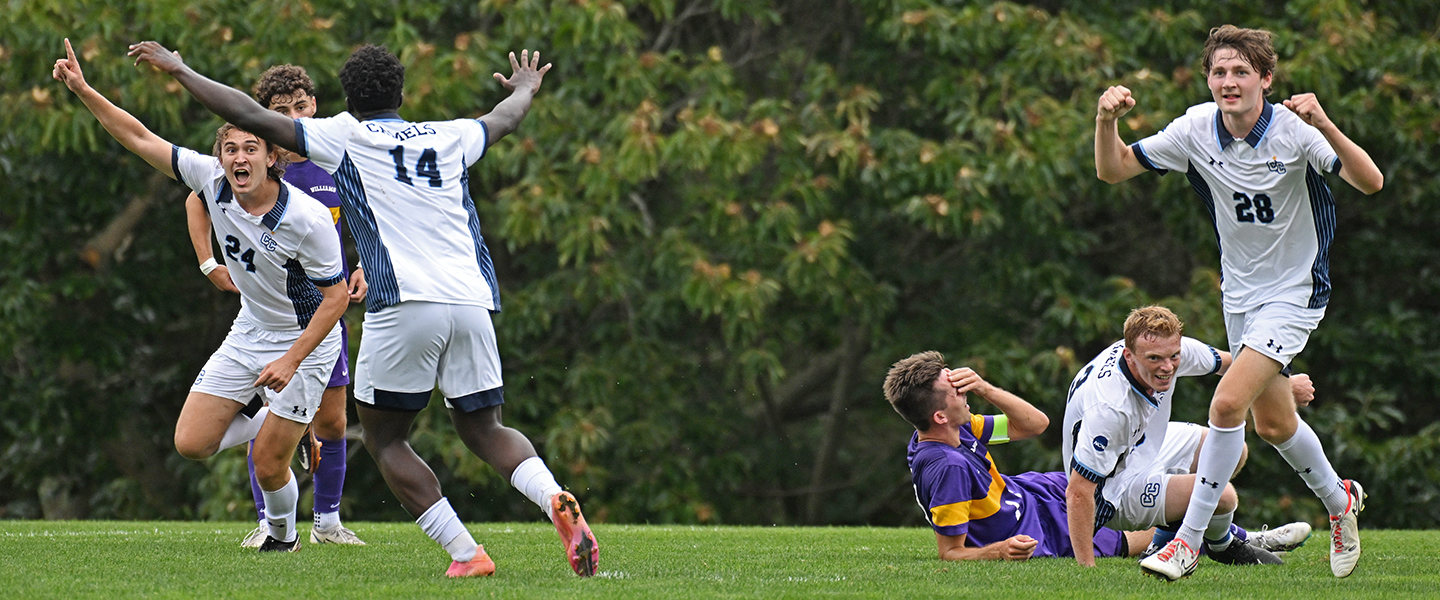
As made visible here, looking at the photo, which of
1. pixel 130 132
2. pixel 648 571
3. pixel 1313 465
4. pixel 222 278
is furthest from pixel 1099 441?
pixel 130 132

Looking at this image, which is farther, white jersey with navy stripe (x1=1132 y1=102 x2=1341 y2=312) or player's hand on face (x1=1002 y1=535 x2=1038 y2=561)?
player's hand on face (x1=1002 y1=535 x2=1038 y2=561)

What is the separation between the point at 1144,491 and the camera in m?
5.36

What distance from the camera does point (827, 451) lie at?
44.7 feet

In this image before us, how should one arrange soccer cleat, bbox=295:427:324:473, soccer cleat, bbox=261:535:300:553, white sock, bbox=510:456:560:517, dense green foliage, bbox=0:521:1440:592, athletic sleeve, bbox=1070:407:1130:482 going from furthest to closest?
soccer cleat, bbox=295:427:324:473 → soccer cleat, bbox=261:535:300:553 → athletic sleeve, bbox=1070:407:1130:482 → white sock, bbox=510:456:560:517 → dense green foliage, bbox=0:521:1440:592

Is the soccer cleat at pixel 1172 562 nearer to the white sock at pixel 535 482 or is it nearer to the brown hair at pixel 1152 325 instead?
the brown hair at pixel 1152 325

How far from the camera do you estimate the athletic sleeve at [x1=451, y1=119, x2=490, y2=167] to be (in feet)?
15.4

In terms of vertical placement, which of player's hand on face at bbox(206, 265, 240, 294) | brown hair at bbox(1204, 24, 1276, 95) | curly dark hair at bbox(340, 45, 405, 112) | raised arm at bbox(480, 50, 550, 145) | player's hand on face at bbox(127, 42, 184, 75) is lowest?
player's hand on face at bbox(206, 265, 240, 294)

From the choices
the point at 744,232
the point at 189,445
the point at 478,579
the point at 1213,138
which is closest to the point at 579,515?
the point at 478,579

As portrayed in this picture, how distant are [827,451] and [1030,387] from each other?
11.3ft

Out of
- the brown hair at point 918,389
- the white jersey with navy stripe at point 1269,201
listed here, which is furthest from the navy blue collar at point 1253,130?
the brown hair at point 918,389

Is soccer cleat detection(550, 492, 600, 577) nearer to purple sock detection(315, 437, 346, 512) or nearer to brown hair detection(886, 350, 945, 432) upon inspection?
brown hair detection(886, 350, 945, 432)

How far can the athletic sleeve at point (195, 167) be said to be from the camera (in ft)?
17.9

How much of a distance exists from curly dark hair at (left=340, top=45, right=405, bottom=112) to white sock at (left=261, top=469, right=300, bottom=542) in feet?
5.68

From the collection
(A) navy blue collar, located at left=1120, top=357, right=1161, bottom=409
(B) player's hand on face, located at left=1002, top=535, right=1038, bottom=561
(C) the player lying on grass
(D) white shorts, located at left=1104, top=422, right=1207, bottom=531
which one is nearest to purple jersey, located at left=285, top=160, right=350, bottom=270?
(C) the player lying on grass
